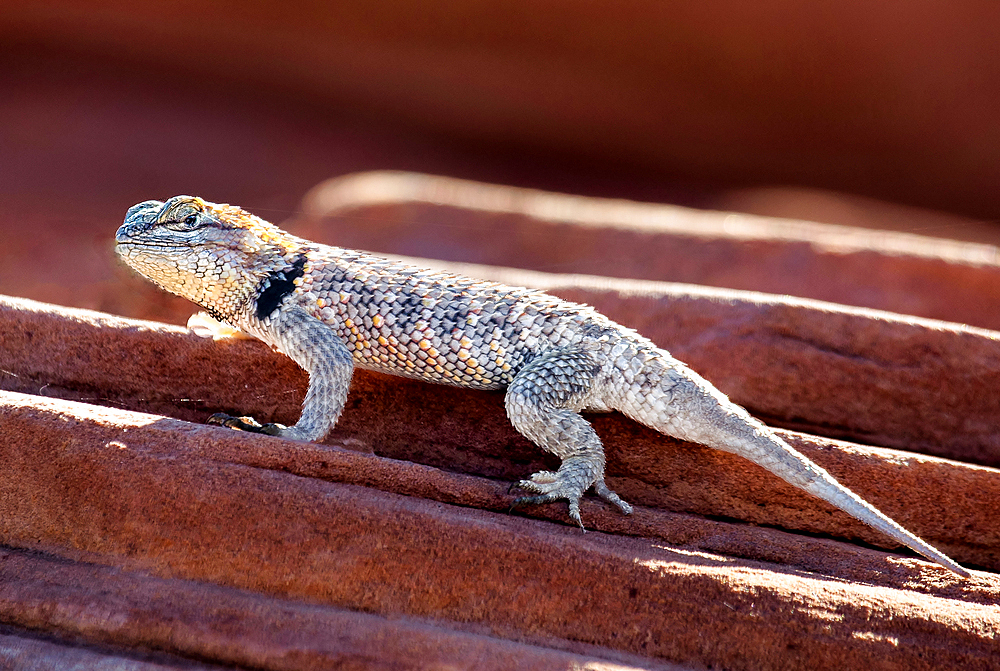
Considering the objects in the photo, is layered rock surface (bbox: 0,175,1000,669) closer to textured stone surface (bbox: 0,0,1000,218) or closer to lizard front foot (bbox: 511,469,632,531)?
lizard front foot (bbox: 511,469,632,531)

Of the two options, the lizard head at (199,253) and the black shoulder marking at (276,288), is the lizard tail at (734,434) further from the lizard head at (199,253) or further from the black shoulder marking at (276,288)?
the lizard head at (199,253)

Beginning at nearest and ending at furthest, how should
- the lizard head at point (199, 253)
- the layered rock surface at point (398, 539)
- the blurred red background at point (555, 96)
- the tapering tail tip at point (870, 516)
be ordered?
the layered rock surface at point (398, 539) → the tapering tail tip at point (870, 516) → the lizard head at point (199, 253) → the blurred red background at point (555, 96)

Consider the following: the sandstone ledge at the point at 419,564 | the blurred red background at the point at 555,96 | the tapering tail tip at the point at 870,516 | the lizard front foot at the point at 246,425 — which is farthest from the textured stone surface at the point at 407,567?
the blurred red background at the point at 555,96

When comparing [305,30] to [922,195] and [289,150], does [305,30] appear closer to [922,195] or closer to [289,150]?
[289,150]

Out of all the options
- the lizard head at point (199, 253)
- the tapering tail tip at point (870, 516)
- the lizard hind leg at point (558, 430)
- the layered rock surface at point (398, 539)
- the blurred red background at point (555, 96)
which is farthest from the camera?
the blurred red background at point (555, 96)

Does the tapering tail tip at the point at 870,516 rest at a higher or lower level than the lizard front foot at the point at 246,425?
higher

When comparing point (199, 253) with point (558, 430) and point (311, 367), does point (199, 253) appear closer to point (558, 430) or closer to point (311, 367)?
point (311, 367)
